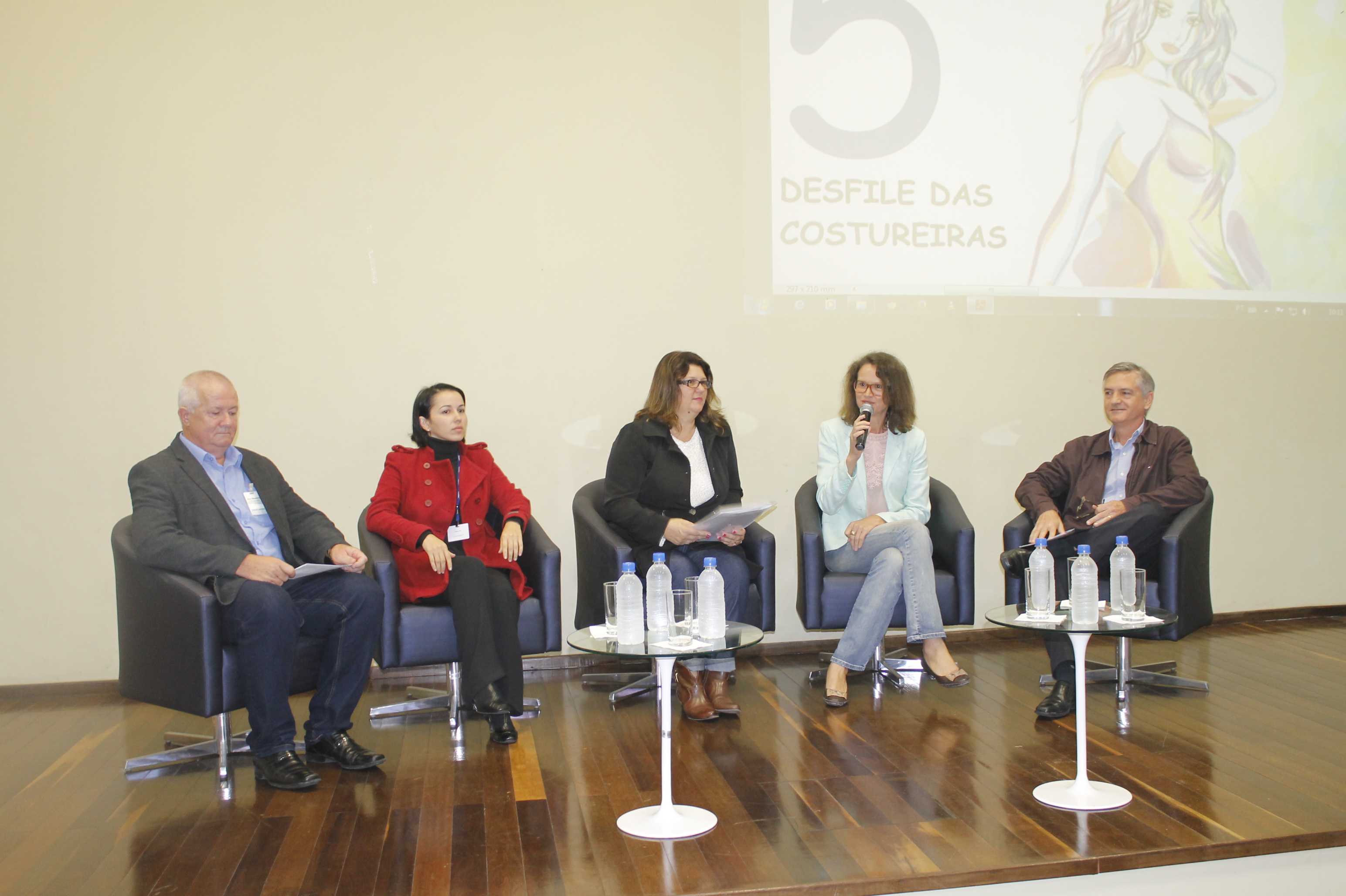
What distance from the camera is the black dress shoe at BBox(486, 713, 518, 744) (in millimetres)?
3037

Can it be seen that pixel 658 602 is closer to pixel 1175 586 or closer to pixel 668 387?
pixel 668 387

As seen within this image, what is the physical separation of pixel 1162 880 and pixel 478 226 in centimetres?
323

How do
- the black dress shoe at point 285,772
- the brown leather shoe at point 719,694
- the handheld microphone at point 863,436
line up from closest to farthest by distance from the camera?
the black dress shoe at point 285,772, the brown leather shoe at point 719,694, the handheld microphone at point 863,436

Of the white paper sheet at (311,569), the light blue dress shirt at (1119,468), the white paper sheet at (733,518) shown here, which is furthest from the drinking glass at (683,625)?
the light blue dress shirt at (1119,468)

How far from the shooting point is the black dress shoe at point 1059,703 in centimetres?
316

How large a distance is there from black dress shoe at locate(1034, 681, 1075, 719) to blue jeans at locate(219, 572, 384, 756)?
6.88 ft

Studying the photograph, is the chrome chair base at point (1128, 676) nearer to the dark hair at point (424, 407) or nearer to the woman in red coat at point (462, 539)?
the woman in red coat at point (462, 539)

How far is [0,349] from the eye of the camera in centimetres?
377

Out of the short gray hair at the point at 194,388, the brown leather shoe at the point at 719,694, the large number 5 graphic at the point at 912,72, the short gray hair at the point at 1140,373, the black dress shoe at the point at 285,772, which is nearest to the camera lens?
the black dress shoe at the point at 285,772

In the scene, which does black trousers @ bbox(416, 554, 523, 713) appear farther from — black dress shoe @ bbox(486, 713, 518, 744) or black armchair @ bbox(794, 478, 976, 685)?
black armchair @ bbox(794, 478, 976, 685)

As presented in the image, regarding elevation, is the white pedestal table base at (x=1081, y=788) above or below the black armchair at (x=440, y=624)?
below

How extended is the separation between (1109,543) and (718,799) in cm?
175

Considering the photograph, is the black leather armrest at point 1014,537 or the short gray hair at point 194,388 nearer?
the short gray hair at point 194,388

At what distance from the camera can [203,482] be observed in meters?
2.93
